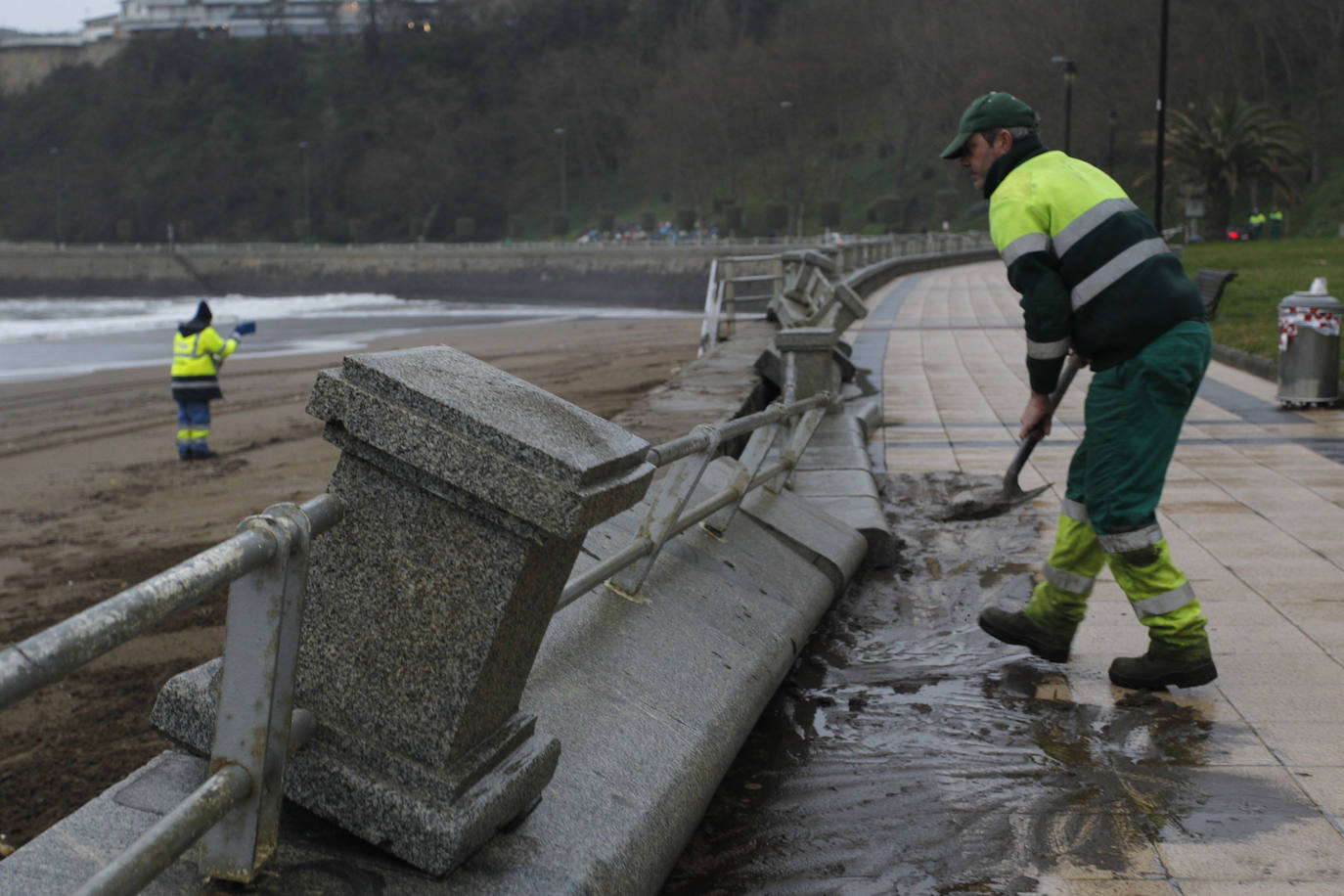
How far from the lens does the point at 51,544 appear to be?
1080 cm

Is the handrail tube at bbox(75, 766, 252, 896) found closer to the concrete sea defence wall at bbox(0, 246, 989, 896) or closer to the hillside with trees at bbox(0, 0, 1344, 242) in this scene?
the concrete sea defence wall at bbox(0, 246, 989, 896)

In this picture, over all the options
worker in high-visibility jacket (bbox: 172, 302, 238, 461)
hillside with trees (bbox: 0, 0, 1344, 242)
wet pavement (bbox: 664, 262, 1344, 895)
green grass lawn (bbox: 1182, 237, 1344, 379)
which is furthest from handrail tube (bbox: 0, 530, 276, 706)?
hillside with trees (bbox: 0, 0, 1344, 242)

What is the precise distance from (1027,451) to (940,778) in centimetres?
245

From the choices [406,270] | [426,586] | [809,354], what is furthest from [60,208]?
[426,586]

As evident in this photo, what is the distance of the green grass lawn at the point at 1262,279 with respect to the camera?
15672 mm

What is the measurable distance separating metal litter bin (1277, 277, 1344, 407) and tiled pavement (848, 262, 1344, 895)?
205 millimetres

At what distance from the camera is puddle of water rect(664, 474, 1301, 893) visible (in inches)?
128

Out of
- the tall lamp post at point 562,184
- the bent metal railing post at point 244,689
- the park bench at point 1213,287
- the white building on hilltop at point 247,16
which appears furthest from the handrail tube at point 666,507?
the white building on hilltop at point 247,16

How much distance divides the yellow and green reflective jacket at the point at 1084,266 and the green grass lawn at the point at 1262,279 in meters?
8.54

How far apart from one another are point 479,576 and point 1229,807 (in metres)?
2.22

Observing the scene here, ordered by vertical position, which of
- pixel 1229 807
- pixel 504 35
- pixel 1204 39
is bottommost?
pixel 1229 807

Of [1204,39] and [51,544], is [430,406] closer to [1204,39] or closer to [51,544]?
[51,544]

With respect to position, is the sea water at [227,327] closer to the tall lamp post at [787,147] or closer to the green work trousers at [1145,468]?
the tall lamp post at [787,147]

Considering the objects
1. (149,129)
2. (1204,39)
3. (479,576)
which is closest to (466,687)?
(479,576)
